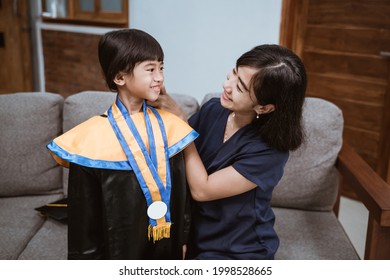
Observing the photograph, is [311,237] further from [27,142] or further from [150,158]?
[27,142]

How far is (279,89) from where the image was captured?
3.24 ft

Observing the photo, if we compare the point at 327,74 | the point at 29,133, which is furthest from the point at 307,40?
the point at 29,133

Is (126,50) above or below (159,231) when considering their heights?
above

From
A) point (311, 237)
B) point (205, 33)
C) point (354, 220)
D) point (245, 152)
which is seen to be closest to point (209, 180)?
point (245, 152)

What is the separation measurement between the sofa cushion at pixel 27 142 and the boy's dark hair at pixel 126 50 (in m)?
0.84

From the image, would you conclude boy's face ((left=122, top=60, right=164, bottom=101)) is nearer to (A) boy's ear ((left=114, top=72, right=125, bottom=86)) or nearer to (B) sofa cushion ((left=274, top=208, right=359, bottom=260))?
(A) boy's ear ((left=114, top=72, right=125, bottom=86))

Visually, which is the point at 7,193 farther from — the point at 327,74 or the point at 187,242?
the point at 327,74

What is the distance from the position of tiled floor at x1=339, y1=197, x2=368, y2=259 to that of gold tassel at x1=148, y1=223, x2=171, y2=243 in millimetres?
1512

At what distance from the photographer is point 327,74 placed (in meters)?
2.59

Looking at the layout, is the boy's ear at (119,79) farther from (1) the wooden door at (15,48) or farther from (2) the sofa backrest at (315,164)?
(1) the wooden door at (15,48)

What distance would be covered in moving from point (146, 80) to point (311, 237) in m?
0.93

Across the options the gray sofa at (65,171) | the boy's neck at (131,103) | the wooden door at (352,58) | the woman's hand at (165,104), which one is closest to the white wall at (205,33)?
the wooden door at (352,58)

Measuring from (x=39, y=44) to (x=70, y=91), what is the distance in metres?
0.62

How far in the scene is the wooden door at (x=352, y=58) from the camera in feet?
7.75
